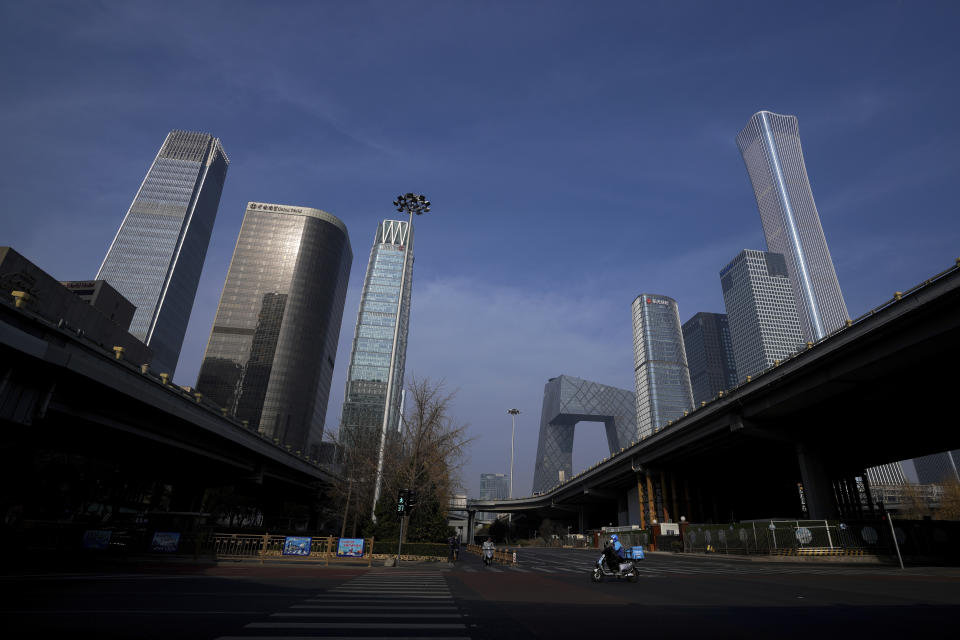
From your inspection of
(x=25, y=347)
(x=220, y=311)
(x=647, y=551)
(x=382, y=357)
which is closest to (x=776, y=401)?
(x=647, y=551)

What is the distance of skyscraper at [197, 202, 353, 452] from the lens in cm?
15800

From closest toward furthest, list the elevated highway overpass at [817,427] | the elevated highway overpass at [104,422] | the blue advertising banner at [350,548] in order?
the elevated highway overpass at [104,422] → the elevated highway overpass at [817,427] → the blue advertising banner at [350,548]

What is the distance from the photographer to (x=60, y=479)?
4781 cm

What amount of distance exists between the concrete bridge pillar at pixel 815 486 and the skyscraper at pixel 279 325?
469ft

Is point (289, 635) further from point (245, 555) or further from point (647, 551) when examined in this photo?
point (647, 551)

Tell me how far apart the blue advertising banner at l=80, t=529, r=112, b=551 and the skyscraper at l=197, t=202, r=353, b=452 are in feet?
442

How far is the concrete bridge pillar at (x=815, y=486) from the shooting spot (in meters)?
39.2

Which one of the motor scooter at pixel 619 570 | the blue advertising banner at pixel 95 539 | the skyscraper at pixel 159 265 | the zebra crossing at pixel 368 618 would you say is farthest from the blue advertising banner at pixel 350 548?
the skyscraper at pixel 159 265

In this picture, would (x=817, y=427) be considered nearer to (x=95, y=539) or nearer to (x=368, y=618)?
(x=368, y=618)

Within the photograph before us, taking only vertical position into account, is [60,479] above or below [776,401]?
below

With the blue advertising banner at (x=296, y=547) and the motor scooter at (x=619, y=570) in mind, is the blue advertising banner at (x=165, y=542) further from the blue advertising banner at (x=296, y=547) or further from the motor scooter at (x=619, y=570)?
the motor scooter at (x=619, y=570)

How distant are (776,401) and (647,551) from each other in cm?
2524

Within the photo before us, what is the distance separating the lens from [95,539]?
24.5 meters

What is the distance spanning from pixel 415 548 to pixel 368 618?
78.4 feet
